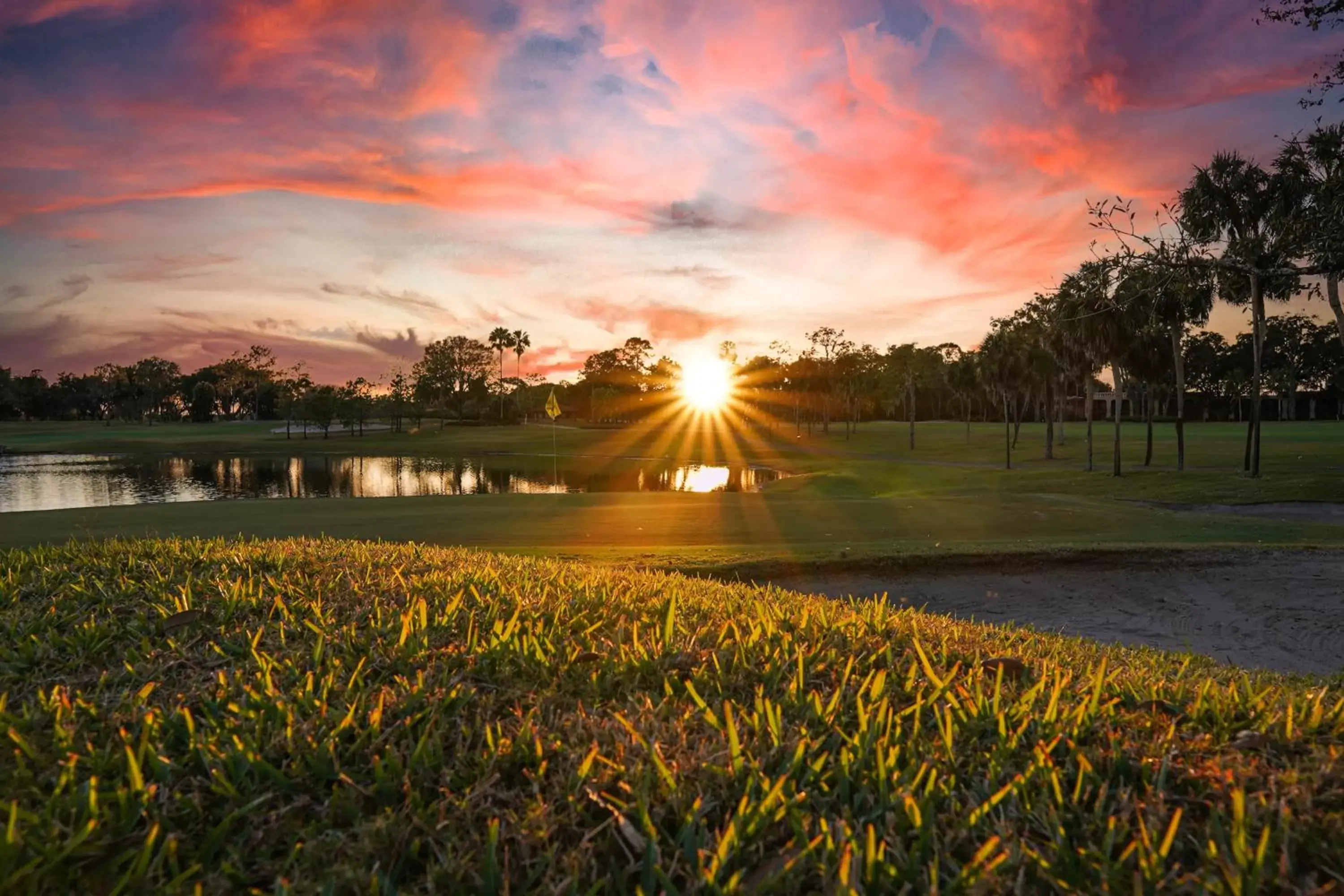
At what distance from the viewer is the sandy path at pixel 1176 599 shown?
8047 mm

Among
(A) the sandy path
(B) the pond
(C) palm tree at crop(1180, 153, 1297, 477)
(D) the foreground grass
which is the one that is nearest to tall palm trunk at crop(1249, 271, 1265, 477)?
(C) palm tree at crop(1180, 153, 1297, 477)

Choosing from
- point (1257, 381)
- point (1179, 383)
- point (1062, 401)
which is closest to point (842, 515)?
point (1257, 381)

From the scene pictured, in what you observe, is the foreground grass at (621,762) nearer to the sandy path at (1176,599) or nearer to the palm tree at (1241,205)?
the sandy path at (1176,599)

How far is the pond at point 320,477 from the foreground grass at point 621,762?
108ft

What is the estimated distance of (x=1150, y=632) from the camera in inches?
335

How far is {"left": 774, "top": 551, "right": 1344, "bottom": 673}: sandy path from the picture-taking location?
805 cm

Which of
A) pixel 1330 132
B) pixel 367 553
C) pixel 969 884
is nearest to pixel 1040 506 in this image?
pixel 1330 132

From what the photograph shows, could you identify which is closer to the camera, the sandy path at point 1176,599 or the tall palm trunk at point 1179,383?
the sandy path at point 1176,599

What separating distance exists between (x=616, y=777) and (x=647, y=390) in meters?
126

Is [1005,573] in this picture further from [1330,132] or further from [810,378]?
[810,378]

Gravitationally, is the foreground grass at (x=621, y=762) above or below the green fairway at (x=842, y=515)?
above

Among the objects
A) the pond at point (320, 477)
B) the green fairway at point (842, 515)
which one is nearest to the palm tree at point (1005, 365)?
the green fairway at point (842, 515)

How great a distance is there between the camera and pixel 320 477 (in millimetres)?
56938

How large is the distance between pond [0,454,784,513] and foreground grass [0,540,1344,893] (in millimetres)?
32770
